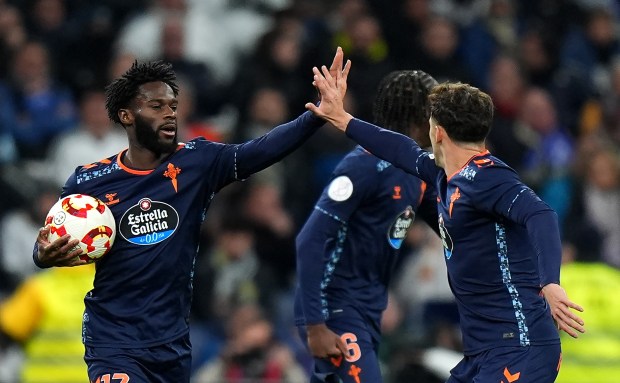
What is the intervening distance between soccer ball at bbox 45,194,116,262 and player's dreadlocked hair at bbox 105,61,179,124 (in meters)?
0.56

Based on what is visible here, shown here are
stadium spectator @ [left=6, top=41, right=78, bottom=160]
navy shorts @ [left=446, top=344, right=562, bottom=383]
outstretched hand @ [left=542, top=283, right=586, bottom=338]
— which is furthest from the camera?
stadium spectator @ [left=6, top=41, right=78, bottom=160]

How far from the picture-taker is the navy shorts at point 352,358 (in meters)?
6.73

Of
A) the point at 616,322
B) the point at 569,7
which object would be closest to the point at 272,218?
the point at 616,322

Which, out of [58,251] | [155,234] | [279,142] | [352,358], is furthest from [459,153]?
[58,251]

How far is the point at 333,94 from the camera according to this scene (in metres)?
6.34

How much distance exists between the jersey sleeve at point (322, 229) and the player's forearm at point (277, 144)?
1.70ft

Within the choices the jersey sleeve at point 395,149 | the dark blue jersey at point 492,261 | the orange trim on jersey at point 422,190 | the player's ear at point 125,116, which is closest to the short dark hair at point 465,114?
the dark blue jersey at point 492,261

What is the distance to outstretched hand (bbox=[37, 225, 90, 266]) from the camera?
6.11 meters

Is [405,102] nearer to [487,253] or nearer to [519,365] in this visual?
[487,253]

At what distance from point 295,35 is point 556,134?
9.57 ft

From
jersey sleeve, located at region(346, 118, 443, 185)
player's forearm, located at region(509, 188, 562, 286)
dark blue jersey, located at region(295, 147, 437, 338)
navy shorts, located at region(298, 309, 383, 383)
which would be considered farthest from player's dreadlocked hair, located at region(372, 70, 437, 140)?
player's forearm, located at region(509, 188, 562, 286)

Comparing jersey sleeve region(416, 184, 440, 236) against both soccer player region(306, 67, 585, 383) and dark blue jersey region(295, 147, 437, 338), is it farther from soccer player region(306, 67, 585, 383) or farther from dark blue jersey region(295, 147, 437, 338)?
soccer player region(306, 67, 585, 383)

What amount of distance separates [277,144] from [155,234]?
76 cm

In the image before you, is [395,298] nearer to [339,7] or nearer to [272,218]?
[272,218]
